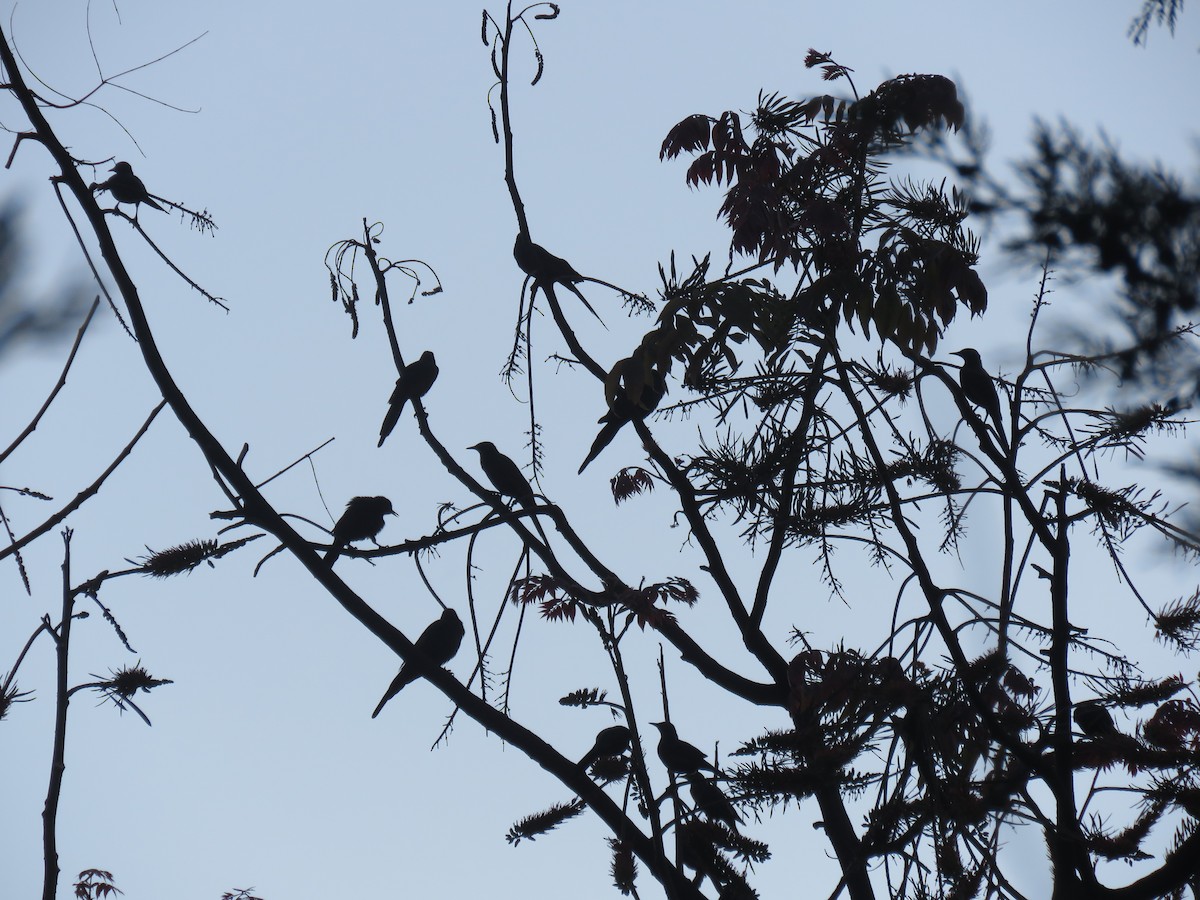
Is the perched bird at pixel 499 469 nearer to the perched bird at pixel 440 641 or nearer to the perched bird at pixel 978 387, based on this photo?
the perched bird at pixel 440 641

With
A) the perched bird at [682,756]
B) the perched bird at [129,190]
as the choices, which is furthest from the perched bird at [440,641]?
the perched bird at [129,190]

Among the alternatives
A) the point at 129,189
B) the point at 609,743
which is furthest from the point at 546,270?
the point at 609,743

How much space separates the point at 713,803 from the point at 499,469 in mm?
3131

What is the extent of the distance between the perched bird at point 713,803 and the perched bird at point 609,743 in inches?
74.4

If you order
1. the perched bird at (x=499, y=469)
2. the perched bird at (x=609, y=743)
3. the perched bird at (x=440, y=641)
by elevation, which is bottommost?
the perched bird at (x=609, y=743)

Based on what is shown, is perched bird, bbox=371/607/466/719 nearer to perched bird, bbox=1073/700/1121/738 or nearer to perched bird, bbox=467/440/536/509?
perched bird, bbox=467/440/536/509

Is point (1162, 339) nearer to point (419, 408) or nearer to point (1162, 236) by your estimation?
point (1162, 236)

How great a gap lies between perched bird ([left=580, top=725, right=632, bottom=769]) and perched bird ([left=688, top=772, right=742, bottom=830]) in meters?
1.89

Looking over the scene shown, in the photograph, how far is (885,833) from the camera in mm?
2180

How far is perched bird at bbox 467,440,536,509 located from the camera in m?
5.11

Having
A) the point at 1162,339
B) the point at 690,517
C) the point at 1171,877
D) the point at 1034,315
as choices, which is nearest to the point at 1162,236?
the point at 1162,339

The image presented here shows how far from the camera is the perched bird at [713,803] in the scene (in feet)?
7.85

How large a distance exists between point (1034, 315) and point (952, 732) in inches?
39.3

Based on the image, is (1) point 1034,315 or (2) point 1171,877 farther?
(1) point 1034,315
